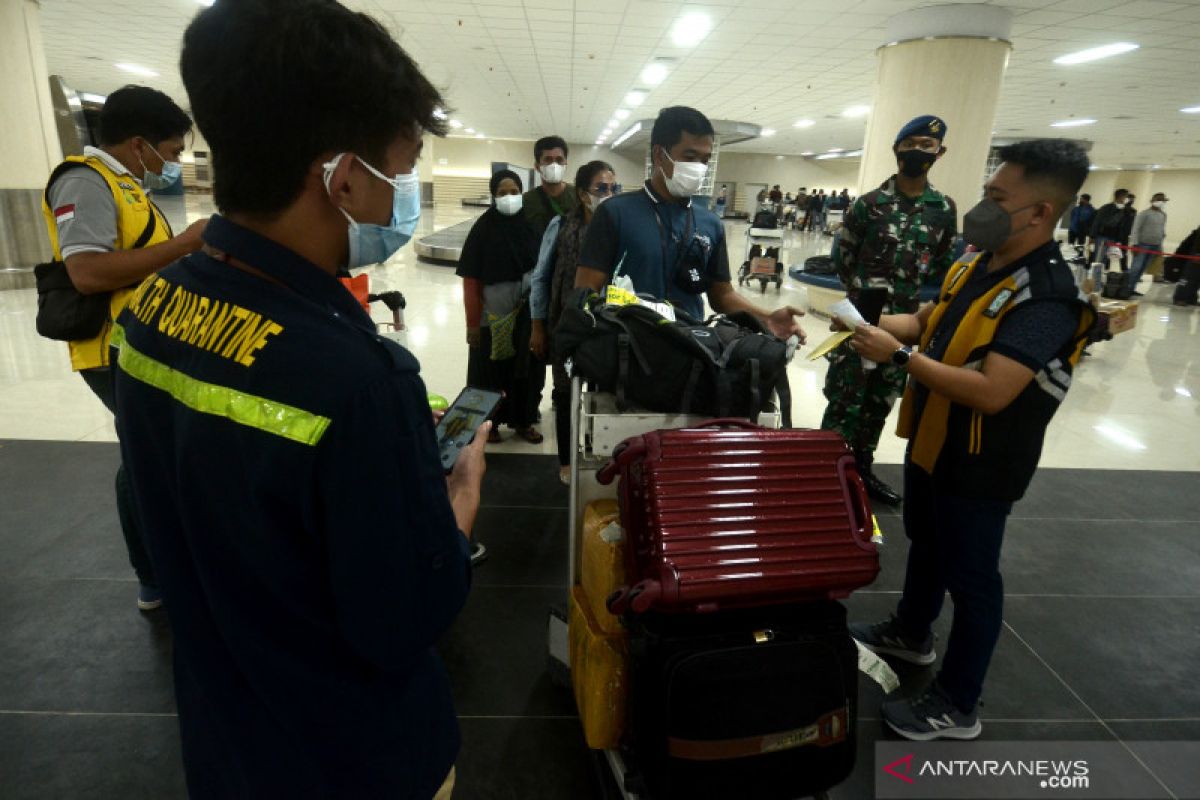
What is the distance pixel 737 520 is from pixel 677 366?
0.45 metres

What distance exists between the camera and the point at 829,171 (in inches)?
1396

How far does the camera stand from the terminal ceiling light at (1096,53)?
26.6ft

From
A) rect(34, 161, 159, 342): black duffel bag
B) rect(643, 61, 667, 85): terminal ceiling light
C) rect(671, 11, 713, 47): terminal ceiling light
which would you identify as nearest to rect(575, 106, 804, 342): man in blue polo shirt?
rect(34, 161, 159, 342): black duffel bag

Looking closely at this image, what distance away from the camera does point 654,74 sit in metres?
11.9

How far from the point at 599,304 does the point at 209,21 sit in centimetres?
127

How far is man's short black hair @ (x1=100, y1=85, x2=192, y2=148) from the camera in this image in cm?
198

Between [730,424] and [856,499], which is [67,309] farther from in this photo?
[856,499]

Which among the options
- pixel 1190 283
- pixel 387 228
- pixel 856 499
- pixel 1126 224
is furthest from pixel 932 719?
pixel 1126 224

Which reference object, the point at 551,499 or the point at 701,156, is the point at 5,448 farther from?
the point at 701,156

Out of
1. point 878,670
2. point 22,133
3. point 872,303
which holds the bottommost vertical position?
point 878,670

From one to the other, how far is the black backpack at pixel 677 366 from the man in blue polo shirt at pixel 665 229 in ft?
2.22

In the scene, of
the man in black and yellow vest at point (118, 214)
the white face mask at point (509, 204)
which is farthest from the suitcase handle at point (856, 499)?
the white face mask at point (509, 204)

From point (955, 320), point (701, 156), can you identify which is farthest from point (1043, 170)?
point (701, 156)

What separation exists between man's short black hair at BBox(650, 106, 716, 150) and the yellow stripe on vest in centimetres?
190
